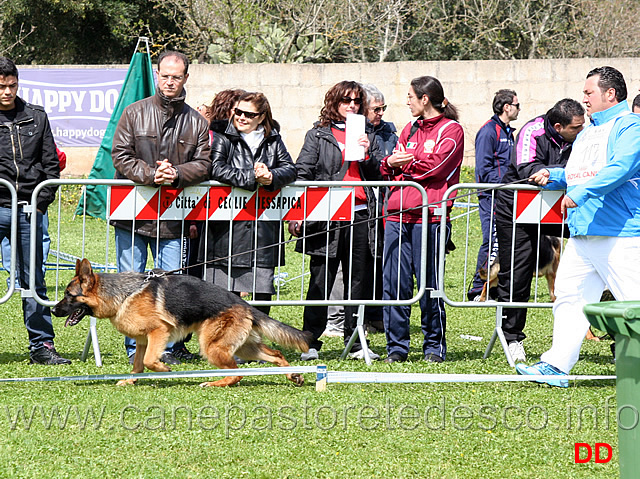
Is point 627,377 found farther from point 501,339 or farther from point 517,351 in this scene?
point 517,351

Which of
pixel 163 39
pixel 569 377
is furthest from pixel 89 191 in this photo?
pixel 163 39

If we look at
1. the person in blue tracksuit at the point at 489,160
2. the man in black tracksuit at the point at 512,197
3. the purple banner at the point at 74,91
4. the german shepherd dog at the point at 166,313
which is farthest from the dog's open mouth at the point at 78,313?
the purple banner at the point at 74,91

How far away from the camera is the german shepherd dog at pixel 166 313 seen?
6.06 meters

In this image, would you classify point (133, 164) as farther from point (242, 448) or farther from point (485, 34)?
point (485, 34)

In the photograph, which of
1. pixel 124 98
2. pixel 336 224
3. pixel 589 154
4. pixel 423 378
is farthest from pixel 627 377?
pixel 124 98

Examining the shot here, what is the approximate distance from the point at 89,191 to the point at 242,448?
27.0ft

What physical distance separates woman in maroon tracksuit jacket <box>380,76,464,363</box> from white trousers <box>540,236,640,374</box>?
1218mm

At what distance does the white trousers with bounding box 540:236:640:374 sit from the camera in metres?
5.76

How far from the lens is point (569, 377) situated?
5988mm

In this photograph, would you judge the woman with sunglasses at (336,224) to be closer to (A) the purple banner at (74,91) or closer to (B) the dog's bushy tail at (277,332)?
(B) the dog's bushy tail at (277,332)

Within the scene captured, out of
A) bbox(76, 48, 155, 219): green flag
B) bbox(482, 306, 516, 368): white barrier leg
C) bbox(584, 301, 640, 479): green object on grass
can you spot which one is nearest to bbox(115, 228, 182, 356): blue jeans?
bbox(482, 306, 516, 368): white barrier leg

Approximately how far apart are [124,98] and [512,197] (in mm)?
5711

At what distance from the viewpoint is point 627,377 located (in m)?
3.62

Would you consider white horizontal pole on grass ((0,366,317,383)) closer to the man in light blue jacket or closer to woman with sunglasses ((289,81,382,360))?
woman with sunglasses ((289,81,382,360))
